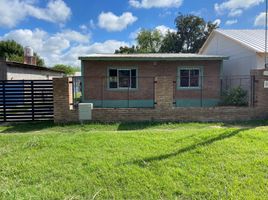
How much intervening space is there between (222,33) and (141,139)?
12.8m

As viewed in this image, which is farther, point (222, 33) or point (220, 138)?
point (222, 33)

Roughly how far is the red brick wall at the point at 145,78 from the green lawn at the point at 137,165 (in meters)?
6.35

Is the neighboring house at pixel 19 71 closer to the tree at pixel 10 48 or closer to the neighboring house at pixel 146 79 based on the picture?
the neighboring house at pixel 146 79

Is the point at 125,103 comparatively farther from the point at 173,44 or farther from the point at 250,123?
the point at 173,44

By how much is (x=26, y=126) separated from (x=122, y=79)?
6050 millimetres

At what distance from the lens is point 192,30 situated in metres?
43.3

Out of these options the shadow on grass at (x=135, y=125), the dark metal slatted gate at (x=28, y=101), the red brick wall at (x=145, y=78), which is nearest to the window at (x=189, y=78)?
the red brick wall at (x=145, y=78)

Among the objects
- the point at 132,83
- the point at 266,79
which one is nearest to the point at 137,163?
the point at 266,79

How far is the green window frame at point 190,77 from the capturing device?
14.0 metres

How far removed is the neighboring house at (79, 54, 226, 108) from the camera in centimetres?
1354

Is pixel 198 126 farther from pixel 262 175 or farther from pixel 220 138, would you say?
pixel 262 175

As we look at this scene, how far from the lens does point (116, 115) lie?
9508 mm

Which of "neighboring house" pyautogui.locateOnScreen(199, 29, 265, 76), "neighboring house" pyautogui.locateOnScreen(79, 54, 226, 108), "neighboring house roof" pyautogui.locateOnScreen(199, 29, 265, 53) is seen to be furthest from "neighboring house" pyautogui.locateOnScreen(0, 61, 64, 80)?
"neighboring house roof" pyautogui.locateOnScreen(199, 29, 265, 53)

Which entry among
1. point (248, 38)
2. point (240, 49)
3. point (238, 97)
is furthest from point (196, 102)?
point (248, 38)
